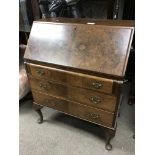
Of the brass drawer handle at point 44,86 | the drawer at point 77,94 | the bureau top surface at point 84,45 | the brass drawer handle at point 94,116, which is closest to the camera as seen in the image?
the bureau top surface at point 84,45

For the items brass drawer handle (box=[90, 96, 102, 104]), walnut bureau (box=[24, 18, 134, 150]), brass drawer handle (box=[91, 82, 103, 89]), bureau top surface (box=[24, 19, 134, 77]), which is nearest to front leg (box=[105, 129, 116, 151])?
walnut bureau (box=[24, 18, 134, 150])

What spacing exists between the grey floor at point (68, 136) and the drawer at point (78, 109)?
30 cm

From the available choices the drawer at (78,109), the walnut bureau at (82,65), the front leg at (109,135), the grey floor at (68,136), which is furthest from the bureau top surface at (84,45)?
the grey floor at (68,136)

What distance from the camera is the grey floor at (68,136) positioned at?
159 cm

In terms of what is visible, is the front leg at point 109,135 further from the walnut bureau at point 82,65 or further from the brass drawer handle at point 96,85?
the brass drawer handle at point 96,85

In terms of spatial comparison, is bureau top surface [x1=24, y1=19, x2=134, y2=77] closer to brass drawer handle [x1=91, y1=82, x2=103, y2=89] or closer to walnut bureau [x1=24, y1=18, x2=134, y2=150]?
walnut bureau [x1=24, y1=18, x2=134, y2=150]

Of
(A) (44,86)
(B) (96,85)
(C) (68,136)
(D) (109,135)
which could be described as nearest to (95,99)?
(B) (96,85)

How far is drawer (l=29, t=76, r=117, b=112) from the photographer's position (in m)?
1.32

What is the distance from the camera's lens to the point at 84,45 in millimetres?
1330

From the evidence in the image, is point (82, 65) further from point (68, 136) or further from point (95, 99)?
point (68, 136)

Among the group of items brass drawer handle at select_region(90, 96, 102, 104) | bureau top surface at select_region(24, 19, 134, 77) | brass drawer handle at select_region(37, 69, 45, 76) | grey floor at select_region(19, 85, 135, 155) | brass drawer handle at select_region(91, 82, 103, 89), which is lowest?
grey floor at select_region(19, 85, 135, 155)
